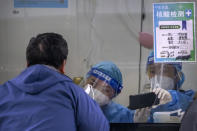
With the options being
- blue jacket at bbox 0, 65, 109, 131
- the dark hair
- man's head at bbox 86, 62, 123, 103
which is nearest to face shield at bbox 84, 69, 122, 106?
man's head at bbox 86, 62, 123, 103

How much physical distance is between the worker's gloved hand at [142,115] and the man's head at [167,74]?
0.98 feet

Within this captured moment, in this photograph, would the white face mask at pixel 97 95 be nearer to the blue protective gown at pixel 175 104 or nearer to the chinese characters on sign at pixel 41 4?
the blue protective gown at pixel 175 104

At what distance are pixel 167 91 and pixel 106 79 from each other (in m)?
0.60

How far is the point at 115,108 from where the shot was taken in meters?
2.93

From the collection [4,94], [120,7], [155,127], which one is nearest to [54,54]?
[4,94]

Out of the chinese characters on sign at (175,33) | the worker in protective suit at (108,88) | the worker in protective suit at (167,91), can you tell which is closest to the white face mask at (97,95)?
the worker in protective suit at (108,88)

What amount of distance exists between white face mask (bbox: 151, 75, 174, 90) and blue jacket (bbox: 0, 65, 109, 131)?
1.25 meters

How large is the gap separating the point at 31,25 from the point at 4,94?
1.35 metres

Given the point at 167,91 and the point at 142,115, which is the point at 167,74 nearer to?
the point at 167,91

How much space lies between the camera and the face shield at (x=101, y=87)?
284cm

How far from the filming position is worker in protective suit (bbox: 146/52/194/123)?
2900 mm

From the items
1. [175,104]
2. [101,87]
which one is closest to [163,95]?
[175,104]

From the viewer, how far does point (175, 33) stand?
289 centimetres

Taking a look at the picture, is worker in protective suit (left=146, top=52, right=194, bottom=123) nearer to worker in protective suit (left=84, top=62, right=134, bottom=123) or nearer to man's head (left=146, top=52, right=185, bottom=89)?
man's head (left=146, top=52, right=185, bottom=89)
